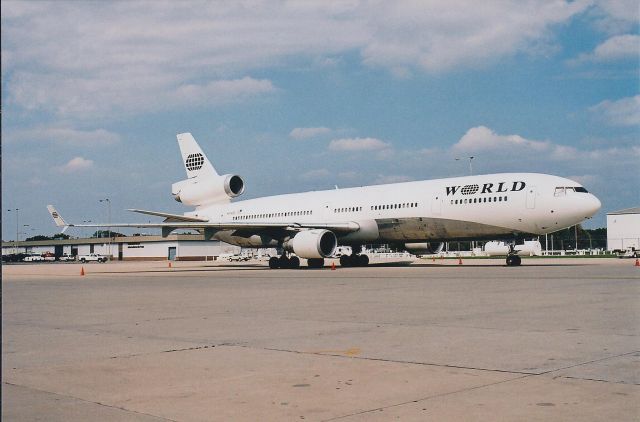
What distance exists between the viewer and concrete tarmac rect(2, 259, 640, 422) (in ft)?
17.1

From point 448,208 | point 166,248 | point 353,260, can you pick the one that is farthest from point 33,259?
point 448,208

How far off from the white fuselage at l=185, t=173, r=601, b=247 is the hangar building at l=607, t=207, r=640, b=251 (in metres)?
51.6

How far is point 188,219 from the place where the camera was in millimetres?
40719

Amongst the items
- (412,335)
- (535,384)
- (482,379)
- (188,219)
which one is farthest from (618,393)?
(188,219)

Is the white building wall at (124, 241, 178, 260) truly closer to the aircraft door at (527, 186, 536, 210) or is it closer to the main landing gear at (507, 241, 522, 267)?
the main landing gear at (507, 241, 522, 267)

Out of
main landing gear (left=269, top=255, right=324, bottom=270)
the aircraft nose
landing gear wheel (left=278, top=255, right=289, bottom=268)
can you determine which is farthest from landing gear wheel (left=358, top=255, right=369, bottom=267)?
the aircraft nose

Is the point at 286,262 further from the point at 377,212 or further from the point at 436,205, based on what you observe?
the point at 436,205

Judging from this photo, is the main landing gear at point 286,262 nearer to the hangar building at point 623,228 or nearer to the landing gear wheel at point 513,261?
the landing gear wheel at point 513,261

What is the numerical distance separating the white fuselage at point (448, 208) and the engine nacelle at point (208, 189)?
4.15 metres

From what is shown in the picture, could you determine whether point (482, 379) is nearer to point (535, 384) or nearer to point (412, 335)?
point (535, 384)

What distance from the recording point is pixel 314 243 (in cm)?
3316

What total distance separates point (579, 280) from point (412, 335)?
501 inches

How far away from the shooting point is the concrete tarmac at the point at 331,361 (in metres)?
5.23

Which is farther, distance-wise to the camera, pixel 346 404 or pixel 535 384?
pixel 535 384
